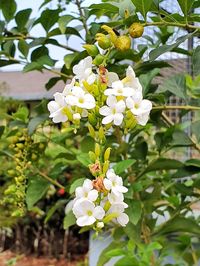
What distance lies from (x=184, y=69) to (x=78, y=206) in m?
1.72

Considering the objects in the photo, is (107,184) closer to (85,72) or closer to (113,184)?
(113,184)

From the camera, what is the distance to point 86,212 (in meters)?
0.66

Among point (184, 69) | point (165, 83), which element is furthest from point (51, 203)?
point (165, 83)

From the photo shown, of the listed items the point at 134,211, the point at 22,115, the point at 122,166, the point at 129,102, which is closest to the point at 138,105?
the point at 129,102

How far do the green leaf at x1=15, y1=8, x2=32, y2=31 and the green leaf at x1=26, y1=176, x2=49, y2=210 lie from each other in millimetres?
411

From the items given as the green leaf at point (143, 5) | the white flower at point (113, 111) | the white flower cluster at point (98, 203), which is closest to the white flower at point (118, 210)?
the white flower cluster at point (98, 203)

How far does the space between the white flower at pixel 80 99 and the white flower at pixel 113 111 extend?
17mm

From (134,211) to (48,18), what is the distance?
1.72ft

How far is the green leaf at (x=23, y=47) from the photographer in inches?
52.1

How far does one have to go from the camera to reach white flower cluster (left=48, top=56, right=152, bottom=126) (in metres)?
0.70

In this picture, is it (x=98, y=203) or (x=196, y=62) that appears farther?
(x=196, y=62)

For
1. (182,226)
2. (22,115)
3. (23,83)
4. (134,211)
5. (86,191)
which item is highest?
(86,191)

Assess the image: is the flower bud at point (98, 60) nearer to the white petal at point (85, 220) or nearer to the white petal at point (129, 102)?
the white petal at point (129, 102)

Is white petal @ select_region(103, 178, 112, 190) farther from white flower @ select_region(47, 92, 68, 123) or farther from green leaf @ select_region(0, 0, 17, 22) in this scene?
green leaf @ select_region(0, 0, 17, 22)
